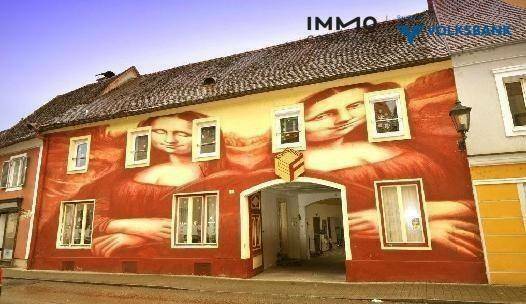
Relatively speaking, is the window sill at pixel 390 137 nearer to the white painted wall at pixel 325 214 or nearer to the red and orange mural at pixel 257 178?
the red and orange mural at pixel 257 178

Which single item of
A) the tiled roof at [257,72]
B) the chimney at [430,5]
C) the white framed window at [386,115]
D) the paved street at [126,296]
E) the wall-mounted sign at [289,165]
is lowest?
the paved street at [126,296]

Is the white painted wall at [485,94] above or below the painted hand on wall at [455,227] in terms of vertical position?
above

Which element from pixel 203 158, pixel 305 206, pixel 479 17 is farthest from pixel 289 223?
pixel 479 17

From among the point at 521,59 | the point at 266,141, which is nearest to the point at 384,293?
the point at 266,141

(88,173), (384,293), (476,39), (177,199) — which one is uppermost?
(476,39)

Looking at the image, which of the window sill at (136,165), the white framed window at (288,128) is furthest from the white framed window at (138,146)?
the white framed window at (288,128)

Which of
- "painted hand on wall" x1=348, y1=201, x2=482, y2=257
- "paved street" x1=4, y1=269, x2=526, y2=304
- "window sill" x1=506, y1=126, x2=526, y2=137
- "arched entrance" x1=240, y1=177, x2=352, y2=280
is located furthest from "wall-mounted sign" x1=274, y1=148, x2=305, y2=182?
"window sill" x1=506, y1=126, x2=526, y2=137

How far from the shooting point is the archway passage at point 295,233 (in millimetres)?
13031

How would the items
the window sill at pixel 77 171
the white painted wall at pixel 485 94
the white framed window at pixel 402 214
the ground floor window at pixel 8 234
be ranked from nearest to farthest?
the white painted wall at pixel 485 94
the white framed window at pixel 402 214
the window sill at pixel 77 171
the ground floor window at pixel 8 234

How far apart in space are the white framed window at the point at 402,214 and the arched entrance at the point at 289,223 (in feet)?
3.74

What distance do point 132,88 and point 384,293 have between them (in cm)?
1641

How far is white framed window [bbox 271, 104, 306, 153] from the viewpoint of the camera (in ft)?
40.4

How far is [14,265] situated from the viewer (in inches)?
623

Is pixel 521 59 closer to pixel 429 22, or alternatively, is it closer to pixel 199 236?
pixel 429 22
